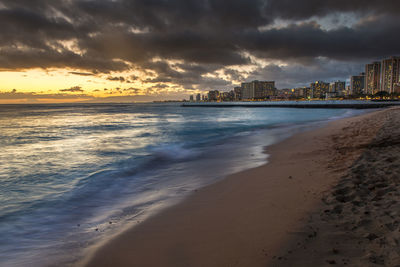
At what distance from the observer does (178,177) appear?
→ 8242 mm

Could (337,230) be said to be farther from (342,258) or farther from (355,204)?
(355,204)

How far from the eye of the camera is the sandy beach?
2.92 m

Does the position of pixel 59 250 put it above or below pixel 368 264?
below

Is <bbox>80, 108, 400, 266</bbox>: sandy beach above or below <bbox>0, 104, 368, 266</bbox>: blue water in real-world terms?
above

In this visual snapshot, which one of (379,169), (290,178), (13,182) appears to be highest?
(379,169)

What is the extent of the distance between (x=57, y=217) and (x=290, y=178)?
6405mm

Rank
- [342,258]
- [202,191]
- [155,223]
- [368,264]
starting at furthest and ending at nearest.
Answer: [202,191] → [155,223] → [342,258] → [368,264]

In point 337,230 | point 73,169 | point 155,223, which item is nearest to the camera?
point 337,230

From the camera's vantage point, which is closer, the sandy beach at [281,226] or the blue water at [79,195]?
the sandy beach at [281,226]

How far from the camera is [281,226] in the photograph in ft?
12.2

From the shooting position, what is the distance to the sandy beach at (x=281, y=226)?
2916mm

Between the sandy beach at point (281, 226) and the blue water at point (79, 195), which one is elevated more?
the sandy beach at point (281, 226)

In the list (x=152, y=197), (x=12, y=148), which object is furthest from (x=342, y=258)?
(x=12, y=148)

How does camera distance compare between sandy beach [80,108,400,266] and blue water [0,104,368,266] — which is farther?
blue water [0,104,368,266]
